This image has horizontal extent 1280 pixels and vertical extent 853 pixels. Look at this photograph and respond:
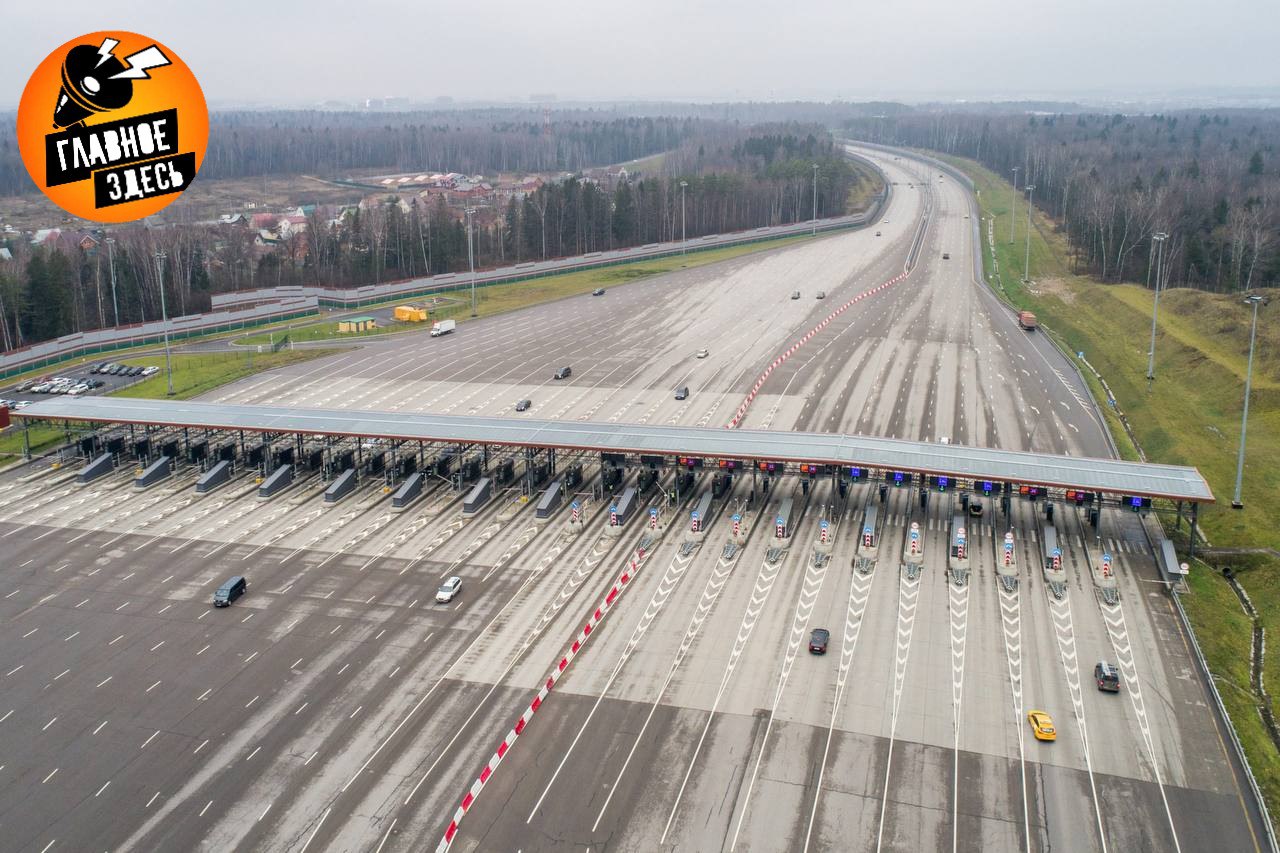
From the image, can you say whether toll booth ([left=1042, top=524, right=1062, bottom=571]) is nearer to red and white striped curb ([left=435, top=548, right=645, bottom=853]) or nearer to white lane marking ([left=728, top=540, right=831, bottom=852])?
white lane marking ([left=728, top=540, right=831, bottom=852])

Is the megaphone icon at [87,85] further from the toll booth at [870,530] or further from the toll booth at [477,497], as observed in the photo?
the toll booth at [870,530]

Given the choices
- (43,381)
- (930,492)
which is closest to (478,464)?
(930,492)

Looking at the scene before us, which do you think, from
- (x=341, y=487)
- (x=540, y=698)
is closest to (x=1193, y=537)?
(x=540, y=698)

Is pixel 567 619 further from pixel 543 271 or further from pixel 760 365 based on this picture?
pixel 543 271

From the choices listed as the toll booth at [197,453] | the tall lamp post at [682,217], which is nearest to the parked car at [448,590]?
the toll booth at [197,453]

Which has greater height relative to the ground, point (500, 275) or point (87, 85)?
point (87, 85)

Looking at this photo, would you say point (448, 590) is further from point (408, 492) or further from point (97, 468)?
point (97, 468)
